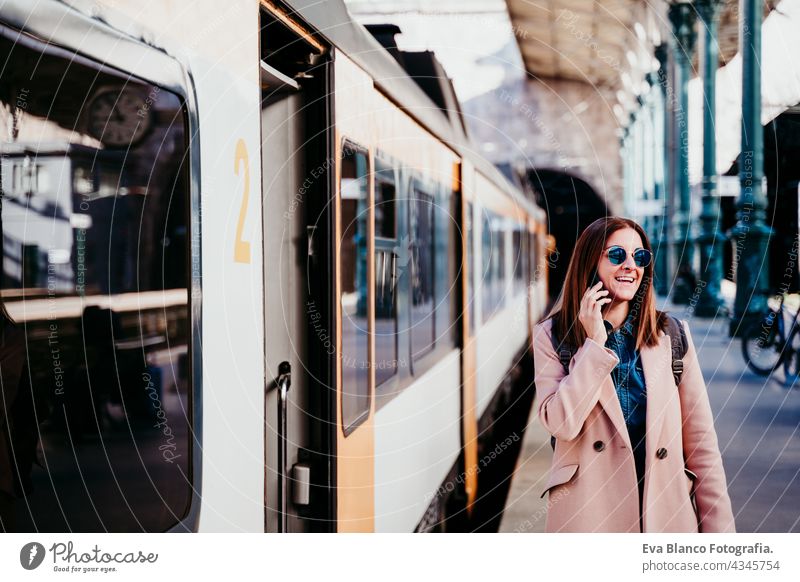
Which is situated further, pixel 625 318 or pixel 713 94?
pixel 713 94

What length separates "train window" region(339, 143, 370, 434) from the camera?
263 cm

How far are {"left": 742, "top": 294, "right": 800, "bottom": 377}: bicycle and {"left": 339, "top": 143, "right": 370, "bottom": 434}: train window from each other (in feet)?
4.55

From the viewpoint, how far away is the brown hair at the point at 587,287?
7.84 feet

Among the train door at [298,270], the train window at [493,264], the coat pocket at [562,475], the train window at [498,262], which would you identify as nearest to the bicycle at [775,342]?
the coat pocket at [562,475]

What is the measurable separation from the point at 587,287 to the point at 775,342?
1.26 meters

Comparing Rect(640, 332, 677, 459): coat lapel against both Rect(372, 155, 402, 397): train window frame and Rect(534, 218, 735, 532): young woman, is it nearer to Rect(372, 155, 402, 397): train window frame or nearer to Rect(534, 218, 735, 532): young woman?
Rect(534, 218, 735, 532): young woman

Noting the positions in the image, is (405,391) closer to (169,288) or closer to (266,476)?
(266,476)

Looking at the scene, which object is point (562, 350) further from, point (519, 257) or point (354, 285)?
point (519, 257)

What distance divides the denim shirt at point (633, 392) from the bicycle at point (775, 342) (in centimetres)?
67

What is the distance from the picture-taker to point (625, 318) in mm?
2457

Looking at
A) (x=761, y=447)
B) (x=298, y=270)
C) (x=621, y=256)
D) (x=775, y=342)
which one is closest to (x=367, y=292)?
(x=298, y=270)

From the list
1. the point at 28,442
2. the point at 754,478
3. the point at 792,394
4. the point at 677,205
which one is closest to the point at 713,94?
the point at 792,394
